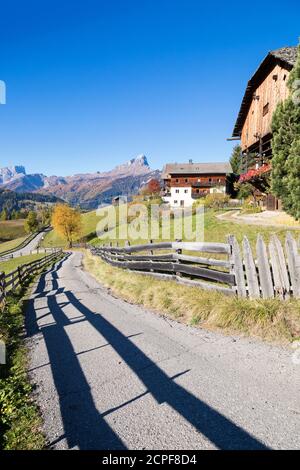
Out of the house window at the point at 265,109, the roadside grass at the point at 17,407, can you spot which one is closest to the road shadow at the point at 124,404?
the roadside grass at the point at 17,407

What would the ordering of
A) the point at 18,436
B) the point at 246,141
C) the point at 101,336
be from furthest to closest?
the point at 246,141
the point at 101,336
the point at 18,436

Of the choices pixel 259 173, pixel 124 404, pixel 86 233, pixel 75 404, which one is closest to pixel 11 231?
pixel 86 233

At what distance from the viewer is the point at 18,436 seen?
3.36 metres

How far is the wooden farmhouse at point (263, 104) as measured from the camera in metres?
21.8

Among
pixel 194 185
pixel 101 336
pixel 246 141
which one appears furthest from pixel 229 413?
pixel 194 185

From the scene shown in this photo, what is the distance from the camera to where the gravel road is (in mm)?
3139

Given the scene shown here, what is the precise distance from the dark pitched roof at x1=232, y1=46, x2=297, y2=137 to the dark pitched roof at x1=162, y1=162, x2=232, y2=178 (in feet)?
144

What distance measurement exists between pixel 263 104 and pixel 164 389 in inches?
1082

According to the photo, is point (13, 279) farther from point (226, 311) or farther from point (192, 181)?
point (192, 181)

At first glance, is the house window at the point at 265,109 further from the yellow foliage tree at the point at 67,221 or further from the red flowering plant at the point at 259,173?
the yellow foliage tree at the point at 67,221

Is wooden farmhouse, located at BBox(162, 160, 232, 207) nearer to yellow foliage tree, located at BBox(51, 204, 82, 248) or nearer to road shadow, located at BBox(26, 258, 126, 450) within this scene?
yellow foliage tree, located at BBox(51, 204, 82, 248)

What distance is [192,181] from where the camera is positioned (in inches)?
3036
